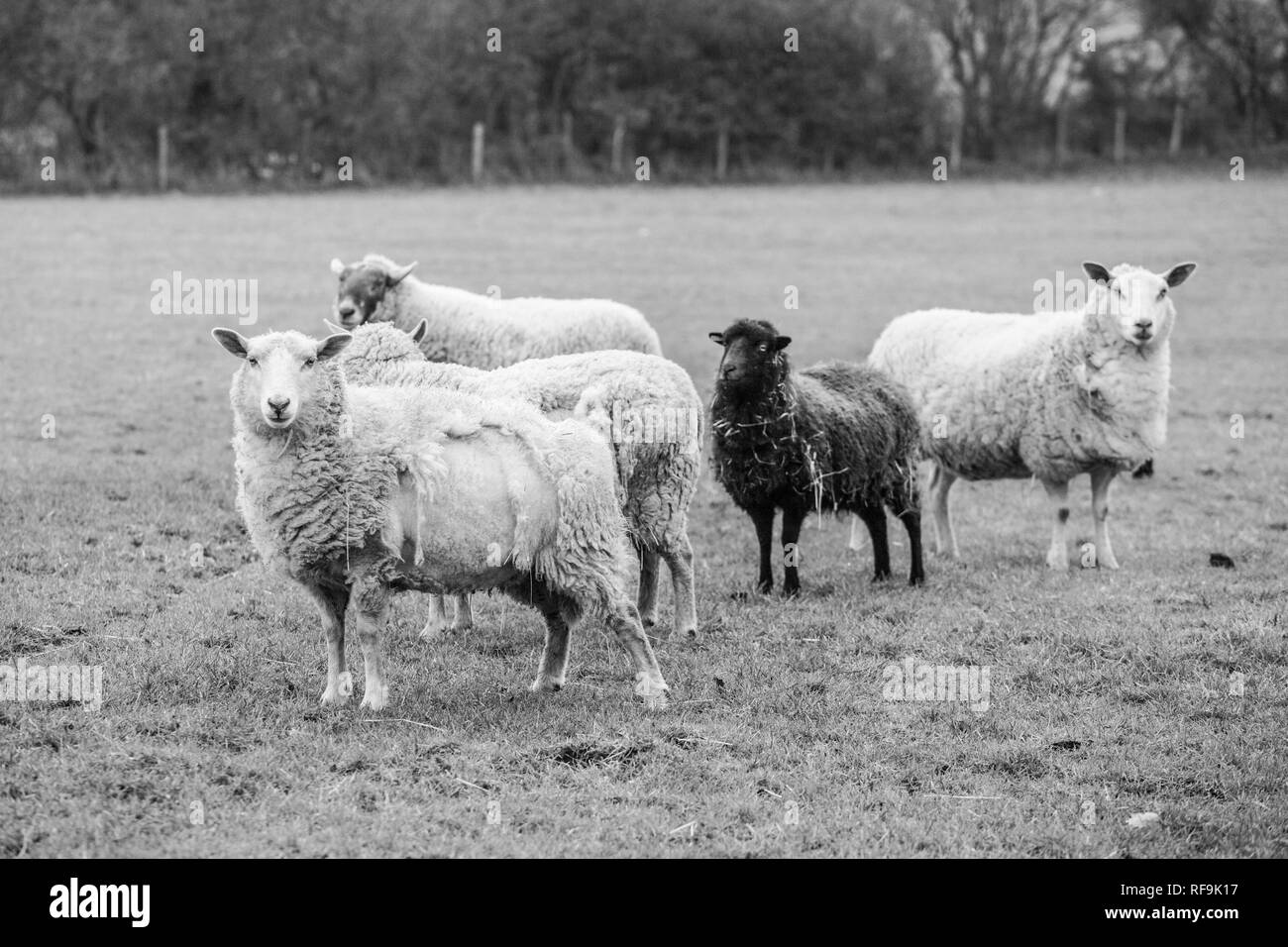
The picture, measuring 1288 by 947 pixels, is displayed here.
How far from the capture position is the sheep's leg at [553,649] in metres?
7.16

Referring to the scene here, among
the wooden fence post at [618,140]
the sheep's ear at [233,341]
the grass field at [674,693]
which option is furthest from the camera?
the wooden fence post at [618,140]

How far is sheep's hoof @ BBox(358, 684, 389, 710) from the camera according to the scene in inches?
266

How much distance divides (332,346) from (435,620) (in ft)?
6.81

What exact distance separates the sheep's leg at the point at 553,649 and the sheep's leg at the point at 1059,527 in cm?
454

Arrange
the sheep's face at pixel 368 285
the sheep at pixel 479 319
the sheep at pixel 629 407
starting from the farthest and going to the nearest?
→ 1. the sheep's face at pixel 368 285
2. the sheep at pixel 479 319
3. the sheep at pixel 629 407

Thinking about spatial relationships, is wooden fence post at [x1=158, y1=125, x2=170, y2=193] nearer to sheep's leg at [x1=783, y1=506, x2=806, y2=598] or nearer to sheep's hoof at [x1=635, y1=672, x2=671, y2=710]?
sheep's leg at [x1=783, y1=506, x2=806, y2=598]

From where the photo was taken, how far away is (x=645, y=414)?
322 inches

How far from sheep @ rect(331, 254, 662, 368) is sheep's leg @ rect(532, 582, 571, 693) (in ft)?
15.5

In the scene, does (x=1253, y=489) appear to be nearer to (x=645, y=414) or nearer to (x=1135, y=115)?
(x=645, y=414)

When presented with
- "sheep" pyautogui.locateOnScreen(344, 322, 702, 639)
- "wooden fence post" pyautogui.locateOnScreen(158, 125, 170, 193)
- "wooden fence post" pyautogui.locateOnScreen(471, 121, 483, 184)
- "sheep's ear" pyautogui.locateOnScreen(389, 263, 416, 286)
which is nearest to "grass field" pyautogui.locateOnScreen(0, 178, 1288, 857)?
"sheep" pyautogui.locateOnScreen(344, 322, 702, 639)

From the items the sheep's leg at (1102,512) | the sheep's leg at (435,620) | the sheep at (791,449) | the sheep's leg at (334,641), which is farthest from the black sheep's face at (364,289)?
the sheep's leg at (1102,512)

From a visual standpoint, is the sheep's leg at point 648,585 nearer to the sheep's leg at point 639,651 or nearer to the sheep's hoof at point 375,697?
the sheep's leg at point 639,651

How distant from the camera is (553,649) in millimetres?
7176

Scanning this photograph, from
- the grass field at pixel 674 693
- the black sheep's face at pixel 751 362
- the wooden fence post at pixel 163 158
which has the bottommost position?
the grass field at pixel 674 693
